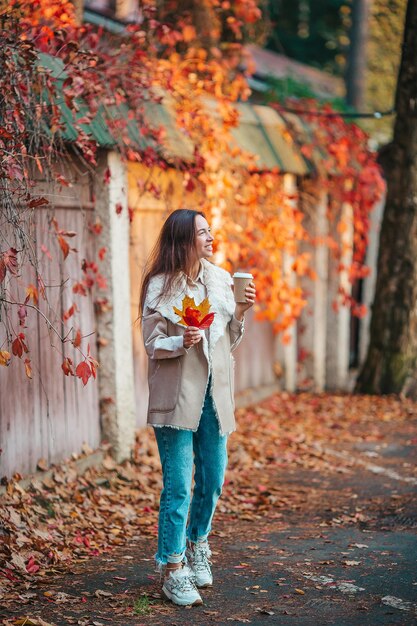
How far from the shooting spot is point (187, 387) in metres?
4.77

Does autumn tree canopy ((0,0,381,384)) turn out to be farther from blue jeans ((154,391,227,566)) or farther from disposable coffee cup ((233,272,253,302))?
disposable coffee cup ((233,272,253,302))

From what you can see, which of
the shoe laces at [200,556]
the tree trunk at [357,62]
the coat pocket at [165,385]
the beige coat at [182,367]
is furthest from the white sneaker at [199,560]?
the tree trunk at [357,62]

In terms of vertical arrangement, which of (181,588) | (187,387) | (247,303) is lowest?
(181,588)

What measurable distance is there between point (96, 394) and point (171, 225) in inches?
110

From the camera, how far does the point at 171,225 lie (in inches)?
197

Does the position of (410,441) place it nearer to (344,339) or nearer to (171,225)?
(344,339)

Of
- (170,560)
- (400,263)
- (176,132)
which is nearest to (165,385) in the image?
(170,560)

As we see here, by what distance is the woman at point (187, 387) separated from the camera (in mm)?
4758

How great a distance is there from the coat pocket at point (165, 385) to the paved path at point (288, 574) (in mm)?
1009

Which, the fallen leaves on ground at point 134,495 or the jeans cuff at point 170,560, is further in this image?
the fallen leaves on ground at point 134,495

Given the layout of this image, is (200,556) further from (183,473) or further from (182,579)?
(183,473)

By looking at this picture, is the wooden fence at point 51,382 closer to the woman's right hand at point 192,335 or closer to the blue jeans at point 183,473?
the blue jeans at point 183,473

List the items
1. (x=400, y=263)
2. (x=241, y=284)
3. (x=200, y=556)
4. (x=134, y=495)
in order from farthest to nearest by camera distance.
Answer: (x=400, y=263) < (x=134, y=495) < (x=200, y=556) < (x=241, y=284)

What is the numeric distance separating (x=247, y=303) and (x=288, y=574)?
157cm
